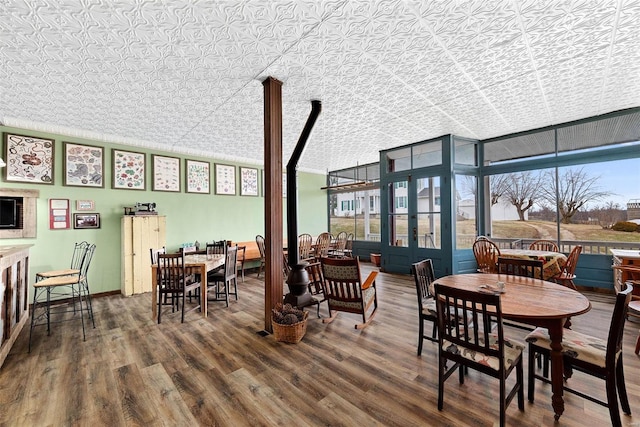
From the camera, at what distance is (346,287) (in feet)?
10.5

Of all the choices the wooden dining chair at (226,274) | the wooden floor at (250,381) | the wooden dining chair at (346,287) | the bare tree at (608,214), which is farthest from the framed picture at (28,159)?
the bare tree at (608,214)

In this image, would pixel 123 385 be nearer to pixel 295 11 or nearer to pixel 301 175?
pixel 295 11

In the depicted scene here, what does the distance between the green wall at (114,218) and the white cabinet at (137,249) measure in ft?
1.31

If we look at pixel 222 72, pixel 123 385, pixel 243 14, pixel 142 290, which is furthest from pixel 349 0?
pixel 142 290

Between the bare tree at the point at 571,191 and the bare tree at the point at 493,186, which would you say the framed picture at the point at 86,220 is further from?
the bare tree at the point at 571,191

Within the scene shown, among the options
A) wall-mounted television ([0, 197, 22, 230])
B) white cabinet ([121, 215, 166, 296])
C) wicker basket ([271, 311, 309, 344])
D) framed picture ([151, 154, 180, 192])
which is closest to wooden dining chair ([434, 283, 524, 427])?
wicker basket ([271, 311, 309, 344])

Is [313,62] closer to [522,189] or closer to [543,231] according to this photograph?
[522,189]

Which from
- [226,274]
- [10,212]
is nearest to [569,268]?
[226,274]

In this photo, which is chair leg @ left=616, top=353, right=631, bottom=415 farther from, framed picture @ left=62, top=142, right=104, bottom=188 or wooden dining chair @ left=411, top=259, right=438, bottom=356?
framed picture @ left=62, top=142, right=104, bottom=188

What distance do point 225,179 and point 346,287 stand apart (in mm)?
4656

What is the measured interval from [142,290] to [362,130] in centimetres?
520

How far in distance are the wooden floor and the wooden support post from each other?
0.56m

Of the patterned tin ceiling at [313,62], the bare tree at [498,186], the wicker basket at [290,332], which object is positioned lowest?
the wicker basket at [290,332]

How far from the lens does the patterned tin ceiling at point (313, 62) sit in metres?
2.14
